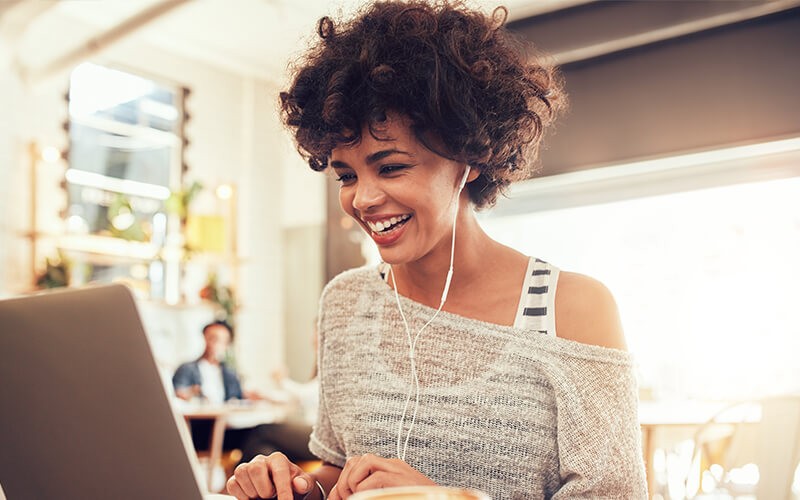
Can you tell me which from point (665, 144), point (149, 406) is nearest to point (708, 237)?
point (665, 144)

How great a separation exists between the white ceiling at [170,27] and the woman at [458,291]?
3889mm

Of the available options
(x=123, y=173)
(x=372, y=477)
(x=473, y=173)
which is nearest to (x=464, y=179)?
(x=473, y=173)

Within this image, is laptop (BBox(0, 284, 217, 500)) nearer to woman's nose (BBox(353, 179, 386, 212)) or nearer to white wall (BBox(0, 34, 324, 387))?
A: woman's nose (BBox(353, 179, 386, 212))

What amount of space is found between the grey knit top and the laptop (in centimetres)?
53

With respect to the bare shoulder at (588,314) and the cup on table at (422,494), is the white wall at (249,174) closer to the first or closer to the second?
the bare shoulder at (588,314)

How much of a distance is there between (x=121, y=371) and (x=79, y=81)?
247 inches

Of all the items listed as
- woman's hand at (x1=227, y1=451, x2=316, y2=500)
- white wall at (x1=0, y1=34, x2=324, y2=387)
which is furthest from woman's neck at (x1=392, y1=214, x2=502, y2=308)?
white wall at (x1=0, y1=34, x2=324, y2=387)

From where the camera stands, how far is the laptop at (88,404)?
2.39 feet

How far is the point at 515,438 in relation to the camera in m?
1.16

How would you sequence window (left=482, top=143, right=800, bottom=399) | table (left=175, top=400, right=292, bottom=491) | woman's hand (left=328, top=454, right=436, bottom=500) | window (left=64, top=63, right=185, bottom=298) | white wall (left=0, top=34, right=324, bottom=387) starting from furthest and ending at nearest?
white wall (left=0, top=34, right=324, bottom=387), window (left=64, top=63, right=185, bottom=298), table (left=175, top=400, right=292, bottom=491), window (left=482, top=143, right=800, bottom=399), woman's hand (left=328, top=454, right=436, bottom=500)

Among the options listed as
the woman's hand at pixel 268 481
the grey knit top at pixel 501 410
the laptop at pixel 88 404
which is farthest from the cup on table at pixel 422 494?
the grey knit top at pixel 501 410

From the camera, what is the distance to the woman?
114 cm

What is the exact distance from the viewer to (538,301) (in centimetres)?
Result: 123

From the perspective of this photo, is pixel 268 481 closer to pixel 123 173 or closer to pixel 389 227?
pixel 389 227
